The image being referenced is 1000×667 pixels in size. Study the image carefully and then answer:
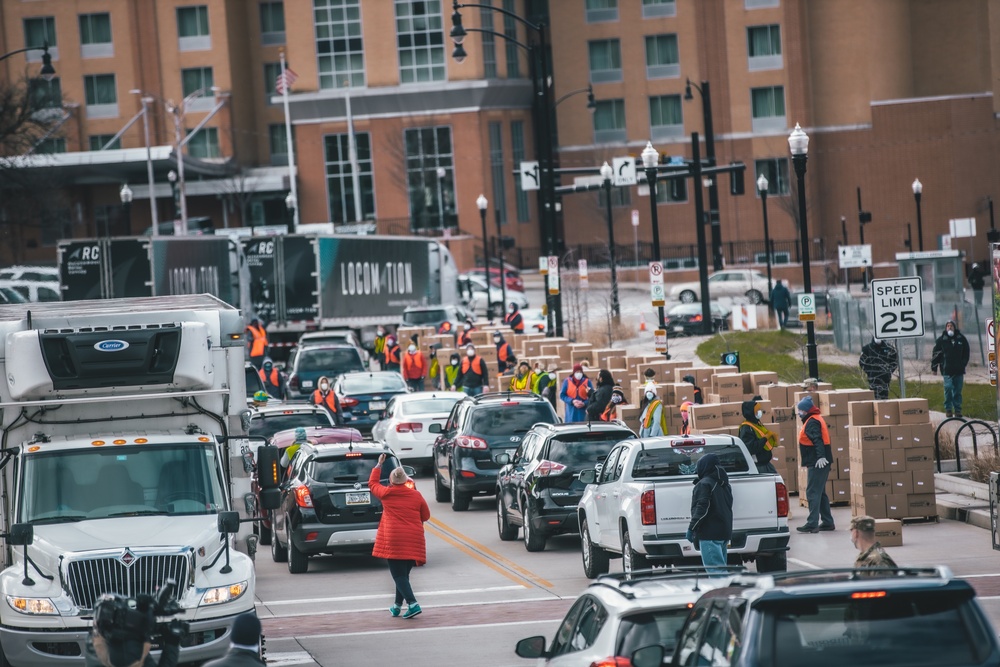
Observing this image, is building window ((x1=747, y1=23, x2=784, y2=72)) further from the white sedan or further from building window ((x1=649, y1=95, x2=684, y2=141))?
the white sedan

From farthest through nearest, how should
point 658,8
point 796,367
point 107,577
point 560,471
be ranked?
point 658,8 → point 796,367 → point 560,471 → point 107,577

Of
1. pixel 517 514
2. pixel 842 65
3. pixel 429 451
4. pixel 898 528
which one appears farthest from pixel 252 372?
pixel 842 65

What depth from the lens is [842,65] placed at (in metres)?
79.8

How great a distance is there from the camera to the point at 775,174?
8025 centimetres

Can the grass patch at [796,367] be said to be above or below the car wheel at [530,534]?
above

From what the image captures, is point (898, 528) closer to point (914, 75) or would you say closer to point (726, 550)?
point (726, 550)

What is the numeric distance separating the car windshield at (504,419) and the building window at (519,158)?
60147 millimetres

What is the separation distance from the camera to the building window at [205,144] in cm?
8488

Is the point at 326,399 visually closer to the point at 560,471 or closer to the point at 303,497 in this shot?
the point at 303,497

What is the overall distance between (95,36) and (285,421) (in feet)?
213

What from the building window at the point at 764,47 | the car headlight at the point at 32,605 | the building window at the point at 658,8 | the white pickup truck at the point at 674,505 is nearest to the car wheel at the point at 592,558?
the white pickup truck at the point at 674,505

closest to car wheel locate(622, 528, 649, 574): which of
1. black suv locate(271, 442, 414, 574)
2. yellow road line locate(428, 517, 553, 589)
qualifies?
yellow road line locate(428, 517, 553, 589)

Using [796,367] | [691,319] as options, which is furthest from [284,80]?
[796,367]

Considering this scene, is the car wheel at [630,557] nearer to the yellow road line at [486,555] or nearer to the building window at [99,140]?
the yellow road line at [486,555]
